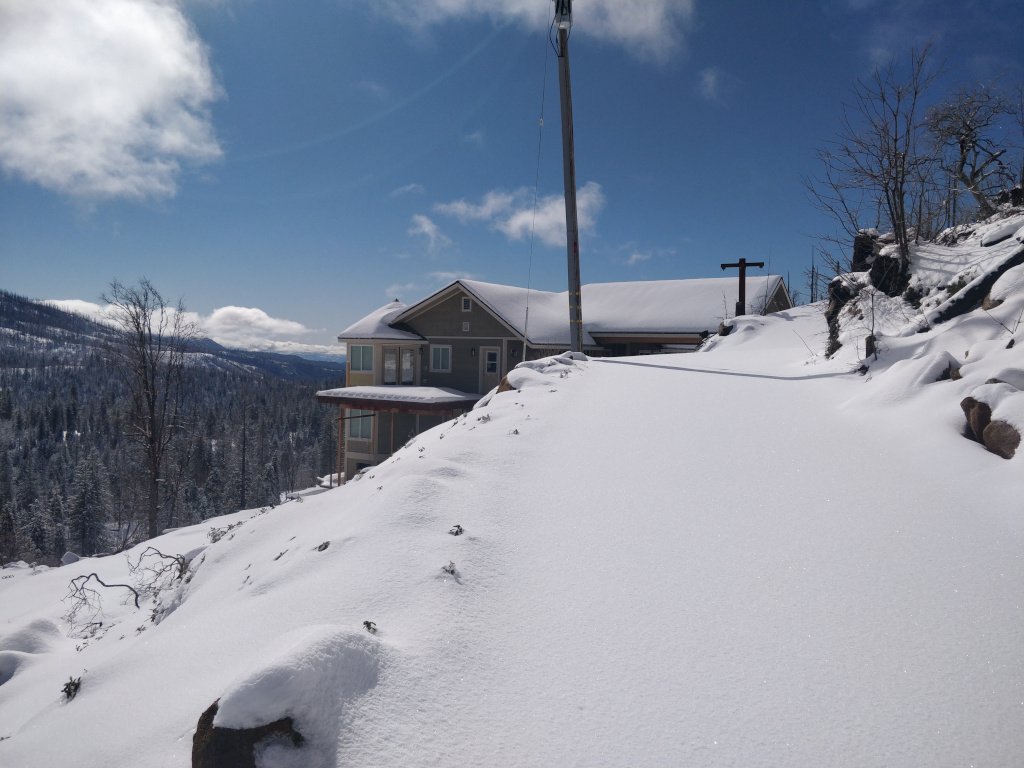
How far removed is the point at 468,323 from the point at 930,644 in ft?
69.7

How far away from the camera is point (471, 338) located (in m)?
23.1

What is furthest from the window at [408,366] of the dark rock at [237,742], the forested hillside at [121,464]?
the dark rock at [237,742]

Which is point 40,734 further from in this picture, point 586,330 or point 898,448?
point 586,330

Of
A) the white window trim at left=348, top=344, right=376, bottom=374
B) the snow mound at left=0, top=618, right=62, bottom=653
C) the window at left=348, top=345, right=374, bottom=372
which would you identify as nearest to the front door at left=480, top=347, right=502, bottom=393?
the white window trim at left=348, top=344, right=376, bottom=374

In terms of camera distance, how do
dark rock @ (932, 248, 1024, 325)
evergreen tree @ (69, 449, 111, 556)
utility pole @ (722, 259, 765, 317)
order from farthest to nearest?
1. evergreen tree @ (69, 449, 111, 556)
2. utility pole @ (722, 259, 765, 317)
3. dark rock @ (932, 248, 1024, 325)

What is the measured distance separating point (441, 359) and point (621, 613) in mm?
21334

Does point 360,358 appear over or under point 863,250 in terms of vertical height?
under

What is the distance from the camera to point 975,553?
3.20m

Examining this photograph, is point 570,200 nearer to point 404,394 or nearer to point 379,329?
point 404,394

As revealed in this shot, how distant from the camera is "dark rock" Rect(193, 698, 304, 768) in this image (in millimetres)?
1987

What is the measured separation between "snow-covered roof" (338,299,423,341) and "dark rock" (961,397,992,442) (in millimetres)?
20934

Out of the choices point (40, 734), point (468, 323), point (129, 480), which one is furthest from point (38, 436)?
Result: point (40, 734)

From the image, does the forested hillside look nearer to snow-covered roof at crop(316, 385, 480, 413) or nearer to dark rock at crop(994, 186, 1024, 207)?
snow-covered roof at crop(316, 385, 480, 413)

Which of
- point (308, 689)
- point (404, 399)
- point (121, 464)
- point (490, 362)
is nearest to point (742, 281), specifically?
point (490, 362)
